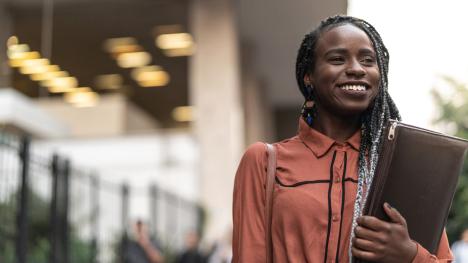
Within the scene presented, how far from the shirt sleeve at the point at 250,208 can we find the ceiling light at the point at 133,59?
1256 inches

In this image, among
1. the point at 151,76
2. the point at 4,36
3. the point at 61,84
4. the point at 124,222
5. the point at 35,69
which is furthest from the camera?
the point at 151,76

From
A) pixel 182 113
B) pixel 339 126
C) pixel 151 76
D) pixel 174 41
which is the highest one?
pixel 339 126

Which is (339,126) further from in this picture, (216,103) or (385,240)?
(216,103)

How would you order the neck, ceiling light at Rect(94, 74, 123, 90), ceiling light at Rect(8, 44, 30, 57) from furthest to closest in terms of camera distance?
ceiling light at Rect(94, 74, 123, 90), ceiling light at Rect(8, 44, 30, 57), the neck

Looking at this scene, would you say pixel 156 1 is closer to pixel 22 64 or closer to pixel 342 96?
pixel 22 64

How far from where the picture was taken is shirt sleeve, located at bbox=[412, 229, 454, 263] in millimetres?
2523

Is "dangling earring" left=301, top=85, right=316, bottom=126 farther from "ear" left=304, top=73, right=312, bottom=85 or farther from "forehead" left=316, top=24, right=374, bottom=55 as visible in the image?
"forehead" left=316, top=24, right=374, bottom=55

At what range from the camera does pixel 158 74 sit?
3744 centimetres

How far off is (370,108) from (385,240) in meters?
0.48

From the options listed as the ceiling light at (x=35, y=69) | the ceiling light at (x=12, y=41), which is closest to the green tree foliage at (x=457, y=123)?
the ceiling light at (x=12, y=41)

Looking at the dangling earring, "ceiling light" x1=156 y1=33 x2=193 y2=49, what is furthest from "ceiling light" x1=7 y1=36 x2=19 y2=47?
the dangling earring

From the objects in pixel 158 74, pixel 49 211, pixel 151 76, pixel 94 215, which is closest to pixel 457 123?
pixel 94 215

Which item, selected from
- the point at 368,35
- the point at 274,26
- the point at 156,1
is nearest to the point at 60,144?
the point at 156,1

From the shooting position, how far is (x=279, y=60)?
36.5 m
